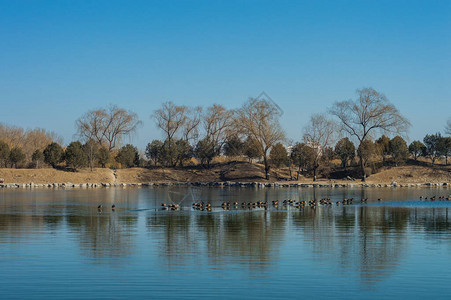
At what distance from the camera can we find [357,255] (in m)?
15.1

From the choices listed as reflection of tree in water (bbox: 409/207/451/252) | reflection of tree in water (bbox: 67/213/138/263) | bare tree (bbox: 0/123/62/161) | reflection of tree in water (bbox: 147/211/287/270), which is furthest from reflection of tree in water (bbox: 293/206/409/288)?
bare tree (bbox: 0/123/62/161)

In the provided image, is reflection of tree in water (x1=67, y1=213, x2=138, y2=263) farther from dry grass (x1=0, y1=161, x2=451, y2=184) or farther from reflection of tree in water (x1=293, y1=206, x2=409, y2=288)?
dry grass (x1=0, y1=161, x2=451, y2=184)

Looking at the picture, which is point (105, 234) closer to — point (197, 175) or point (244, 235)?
point (244, 235)

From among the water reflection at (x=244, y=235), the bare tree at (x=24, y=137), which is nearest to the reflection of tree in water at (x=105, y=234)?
the water reflection at (x=244, y=235)

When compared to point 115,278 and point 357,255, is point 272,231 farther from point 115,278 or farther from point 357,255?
point 115,278

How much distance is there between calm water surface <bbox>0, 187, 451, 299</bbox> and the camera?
450 inches

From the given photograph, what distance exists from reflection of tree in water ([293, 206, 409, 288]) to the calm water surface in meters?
0.04

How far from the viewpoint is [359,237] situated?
18641 mm

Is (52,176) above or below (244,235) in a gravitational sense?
above

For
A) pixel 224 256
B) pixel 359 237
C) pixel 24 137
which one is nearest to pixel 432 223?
pixel 359 237

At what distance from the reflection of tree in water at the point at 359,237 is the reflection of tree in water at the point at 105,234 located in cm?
627

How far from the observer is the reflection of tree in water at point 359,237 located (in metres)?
13.9

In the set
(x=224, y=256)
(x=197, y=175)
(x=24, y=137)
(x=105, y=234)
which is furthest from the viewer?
(x=24, y=137)

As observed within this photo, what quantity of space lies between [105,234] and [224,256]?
249 inches
